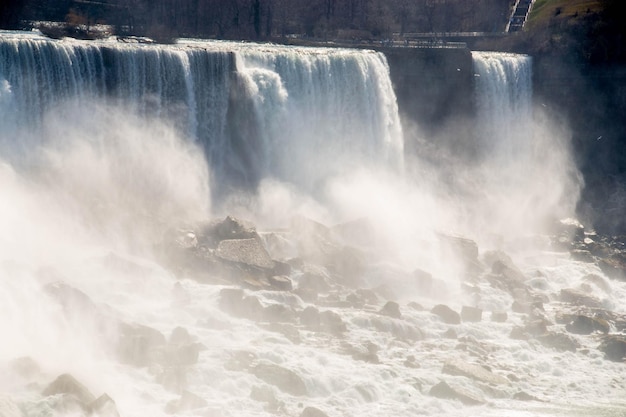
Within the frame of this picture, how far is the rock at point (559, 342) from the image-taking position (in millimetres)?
31094

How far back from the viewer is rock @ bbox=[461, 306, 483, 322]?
107 ft

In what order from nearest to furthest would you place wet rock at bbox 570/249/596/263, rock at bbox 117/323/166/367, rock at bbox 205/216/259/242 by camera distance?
rock at bbox 117/323/166/367 < rock at bbox 205/216/259/242 < wet rock at bbox 570/249/596/263

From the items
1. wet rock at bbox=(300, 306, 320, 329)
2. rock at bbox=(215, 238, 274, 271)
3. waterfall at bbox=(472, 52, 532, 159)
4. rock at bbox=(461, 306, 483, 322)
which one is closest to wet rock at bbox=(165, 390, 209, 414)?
wet rock at bbox=(300, 306, 320, 329)

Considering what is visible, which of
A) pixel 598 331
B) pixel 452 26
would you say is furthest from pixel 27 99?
pixel 452 26

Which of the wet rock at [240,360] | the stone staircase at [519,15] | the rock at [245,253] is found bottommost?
the wet rock at [240,360]

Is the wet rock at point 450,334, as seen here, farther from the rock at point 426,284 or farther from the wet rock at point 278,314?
the wet rock at point 278,314

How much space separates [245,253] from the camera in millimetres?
33562

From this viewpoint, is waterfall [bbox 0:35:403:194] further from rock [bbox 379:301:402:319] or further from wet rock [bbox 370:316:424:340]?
wet rock [bbox 370:316:424:340]

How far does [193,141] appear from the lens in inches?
1617

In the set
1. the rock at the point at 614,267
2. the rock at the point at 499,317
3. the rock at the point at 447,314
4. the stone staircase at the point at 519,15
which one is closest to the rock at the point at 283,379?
the rock at the point at 447,314

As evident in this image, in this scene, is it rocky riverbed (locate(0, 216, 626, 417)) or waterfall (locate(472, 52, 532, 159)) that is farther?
waterfall (locate(472, 52, 532, 159))

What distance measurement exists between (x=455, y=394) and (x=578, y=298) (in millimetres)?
11529

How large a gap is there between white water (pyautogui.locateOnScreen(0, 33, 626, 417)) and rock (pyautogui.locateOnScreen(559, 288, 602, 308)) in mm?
814

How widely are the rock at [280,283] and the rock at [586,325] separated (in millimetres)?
9001
